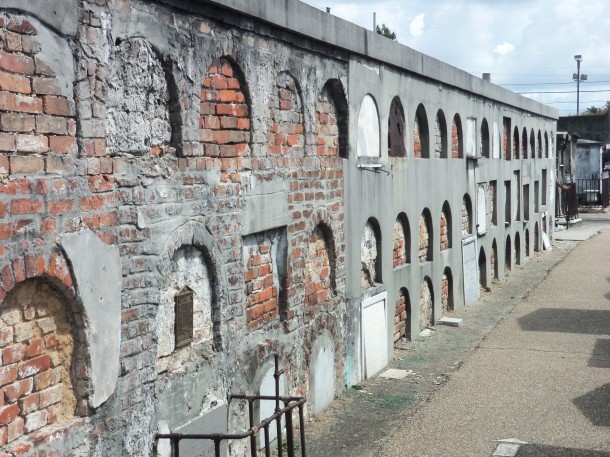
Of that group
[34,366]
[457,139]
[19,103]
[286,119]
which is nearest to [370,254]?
[286,119]

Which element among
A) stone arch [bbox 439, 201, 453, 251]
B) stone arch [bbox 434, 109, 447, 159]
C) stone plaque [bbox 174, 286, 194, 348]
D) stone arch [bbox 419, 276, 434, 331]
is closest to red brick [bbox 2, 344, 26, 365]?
stone plaque [bbox 174, 286, 194, 348]

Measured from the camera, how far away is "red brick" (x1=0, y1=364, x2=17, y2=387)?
155 inches

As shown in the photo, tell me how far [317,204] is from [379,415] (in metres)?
2.00

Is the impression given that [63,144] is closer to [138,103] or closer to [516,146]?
[138,103]

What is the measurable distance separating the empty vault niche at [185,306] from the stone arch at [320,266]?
1.79m

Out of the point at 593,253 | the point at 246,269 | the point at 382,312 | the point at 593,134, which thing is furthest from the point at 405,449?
the point at 593,134

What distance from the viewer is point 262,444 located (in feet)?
21.4

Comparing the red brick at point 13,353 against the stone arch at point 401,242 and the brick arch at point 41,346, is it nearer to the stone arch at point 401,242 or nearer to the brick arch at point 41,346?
the brick arch at point 41,346

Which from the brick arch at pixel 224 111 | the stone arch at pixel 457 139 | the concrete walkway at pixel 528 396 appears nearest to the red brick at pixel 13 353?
the brick arch at pixel 224 111

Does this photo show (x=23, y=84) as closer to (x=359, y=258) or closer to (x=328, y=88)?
(x=328, y=88)

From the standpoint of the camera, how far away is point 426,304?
11.4 meters

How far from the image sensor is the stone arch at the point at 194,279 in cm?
528

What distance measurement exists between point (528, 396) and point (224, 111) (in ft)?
14.2

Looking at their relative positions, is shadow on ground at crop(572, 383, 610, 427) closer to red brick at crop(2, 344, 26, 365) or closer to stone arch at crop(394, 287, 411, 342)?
stone arch at crop(394, 287, 411, 342)
